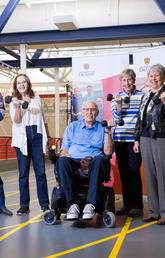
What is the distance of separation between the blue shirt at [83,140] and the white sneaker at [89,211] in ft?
1.73

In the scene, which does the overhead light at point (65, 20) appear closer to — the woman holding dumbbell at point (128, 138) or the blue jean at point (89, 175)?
the woman holding dumbbell at point (128, 138)

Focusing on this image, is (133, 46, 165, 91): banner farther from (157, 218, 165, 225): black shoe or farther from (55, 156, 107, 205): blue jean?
(157, 218, 165, 225): black shoe

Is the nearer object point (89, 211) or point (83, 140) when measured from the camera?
point (89, 211)

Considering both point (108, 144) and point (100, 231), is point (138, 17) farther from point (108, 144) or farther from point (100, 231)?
point (100, 231)

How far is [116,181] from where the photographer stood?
15.1 ft

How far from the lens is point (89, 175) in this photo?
10.4 ft

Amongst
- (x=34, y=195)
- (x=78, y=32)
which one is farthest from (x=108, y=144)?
(x=78, y=32)

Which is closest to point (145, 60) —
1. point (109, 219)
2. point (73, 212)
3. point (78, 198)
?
point (78, 198)

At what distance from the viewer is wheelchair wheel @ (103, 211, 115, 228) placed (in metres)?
3.07

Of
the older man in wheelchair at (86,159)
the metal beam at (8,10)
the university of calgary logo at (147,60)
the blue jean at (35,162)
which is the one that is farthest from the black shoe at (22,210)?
the metal beam at (8,10)

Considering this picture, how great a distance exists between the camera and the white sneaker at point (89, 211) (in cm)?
298

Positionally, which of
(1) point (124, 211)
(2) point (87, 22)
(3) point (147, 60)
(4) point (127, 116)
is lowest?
(1) point (124, 211)

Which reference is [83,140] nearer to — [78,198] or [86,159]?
[86,159]

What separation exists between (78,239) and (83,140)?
105cm
